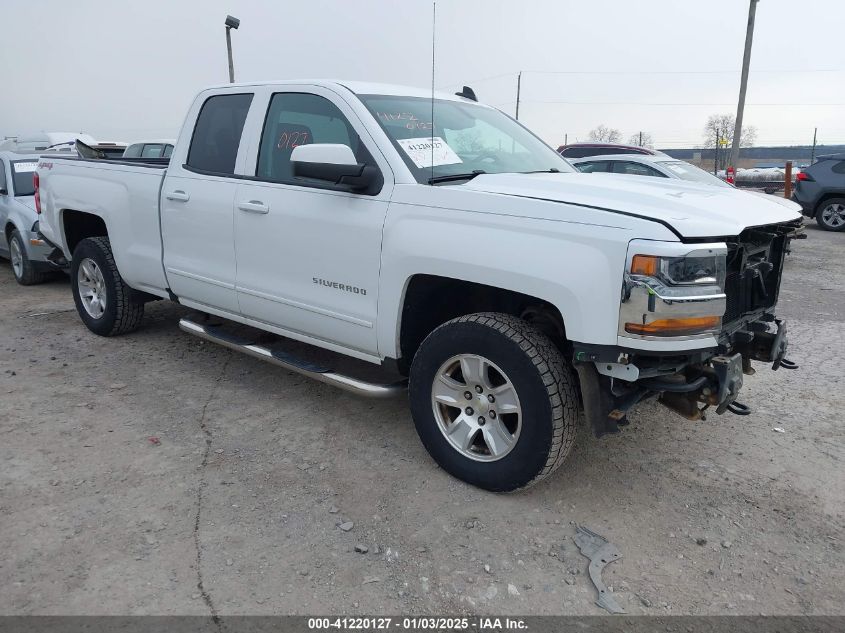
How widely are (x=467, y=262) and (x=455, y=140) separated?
111 cm

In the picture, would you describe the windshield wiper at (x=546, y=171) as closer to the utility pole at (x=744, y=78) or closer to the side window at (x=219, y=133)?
the side window at (x=219, y=133)

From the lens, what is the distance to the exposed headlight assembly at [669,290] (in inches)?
104

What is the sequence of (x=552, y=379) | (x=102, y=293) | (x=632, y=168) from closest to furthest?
(x=552, y=379)
(x=102, y=293)
(x=632, y=168)

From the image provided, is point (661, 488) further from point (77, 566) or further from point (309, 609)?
point (77, 566)

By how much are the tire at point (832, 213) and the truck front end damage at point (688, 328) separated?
1209cm

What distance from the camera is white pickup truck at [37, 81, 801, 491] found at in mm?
2752

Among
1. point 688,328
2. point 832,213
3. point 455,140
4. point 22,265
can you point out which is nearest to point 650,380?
point 688,328

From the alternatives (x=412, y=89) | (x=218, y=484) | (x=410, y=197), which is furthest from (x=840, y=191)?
(x=218, y=484)

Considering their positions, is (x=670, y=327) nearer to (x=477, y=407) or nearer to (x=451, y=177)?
(x=477, y=407)

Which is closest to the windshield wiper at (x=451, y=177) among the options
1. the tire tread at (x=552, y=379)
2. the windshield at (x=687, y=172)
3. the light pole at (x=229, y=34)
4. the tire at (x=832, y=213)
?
the tire tread at (x=552, y=379)

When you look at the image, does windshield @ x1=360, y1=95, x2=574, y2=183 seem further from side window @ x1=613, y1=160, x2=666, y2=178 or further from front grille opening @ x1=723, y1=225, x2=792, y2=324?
side window @ x1=613, y1=160, x2=666, y2=178

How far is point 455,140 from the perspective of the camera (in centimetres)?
390

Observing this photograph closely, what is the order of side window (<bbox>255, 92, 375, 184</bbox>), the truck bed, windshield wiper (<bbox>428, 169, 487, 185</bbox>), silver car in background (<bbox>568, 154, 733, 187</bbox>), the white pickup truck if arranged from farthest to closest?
silver car in background (<bbox>568, 154, 733, 187</bbox>), the truck bed, side window (<bbox>255, 92, 375, 184</bbox>), windshield wiper (<bbox>428, 169, 487, 185</bbox>), the white pickup truck

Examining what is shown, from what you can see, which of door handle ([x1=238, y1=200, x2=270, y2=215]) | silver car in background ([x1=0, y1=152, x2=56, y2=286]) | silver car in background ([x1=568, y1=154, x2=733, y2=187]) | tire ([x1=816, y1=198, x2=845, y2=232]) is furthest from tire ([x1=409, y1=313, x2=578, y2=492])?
tire ([x1=816, y1=198, x2=845, y2=232])
